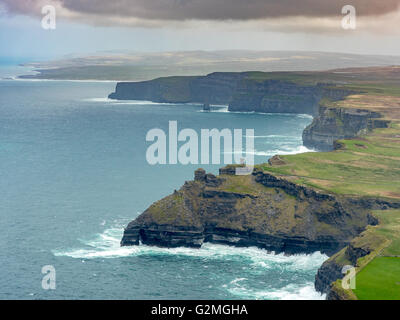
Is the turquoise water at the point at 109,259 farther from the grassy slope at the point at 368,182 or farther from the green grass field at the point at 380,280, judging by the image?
the grassy slope at the point at 368,182

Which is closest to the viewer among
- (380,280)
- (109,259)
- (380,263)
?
(380,280)

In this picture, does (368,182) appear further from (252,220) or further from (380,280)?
(380,280)

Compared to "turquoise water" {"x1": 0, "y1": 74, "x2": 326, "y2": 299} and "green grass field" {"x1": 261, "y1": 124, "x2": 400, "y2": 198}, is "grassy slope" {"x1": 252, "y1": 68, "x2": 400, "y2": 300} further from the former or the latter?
"turquoise water" {"x1": 0, "y1": 74, "x2": 326, "y2": 299}

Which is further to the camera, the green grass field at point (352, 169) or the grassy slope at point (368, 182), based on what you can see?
the green grass field at point (352, 169)

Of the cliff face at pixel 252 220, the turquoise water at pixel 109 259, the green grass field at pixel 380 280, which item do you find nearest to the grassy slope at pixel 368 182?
the green grass field at pixel 380 280

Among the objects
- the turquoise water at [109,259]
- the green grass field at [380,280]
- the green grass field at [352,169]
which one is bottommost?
the turquoise water at [109,259]

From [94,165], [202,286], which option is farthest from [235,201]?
[94,165]

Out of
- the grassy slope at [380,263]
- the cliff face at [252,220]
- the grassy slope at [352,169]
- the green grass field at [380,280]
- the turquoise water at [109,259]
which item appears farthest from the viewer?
the grassy slope at [352,169]

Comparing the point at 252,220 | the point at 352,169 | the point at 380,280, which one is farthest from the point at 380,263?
the point at 352,169
